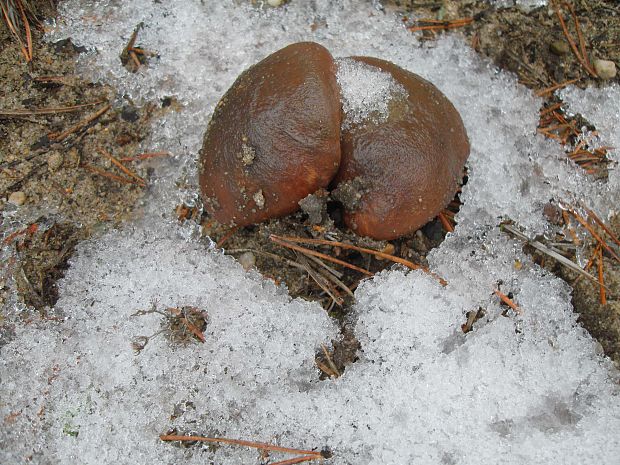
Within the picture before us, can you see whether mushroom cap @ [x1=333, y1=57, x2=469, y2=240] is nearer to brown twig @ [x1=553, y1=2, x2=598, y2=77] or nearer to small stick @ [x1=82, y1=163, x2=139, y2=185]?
brown twig @ [x1=553, y1=2, x2=598, y2=77]

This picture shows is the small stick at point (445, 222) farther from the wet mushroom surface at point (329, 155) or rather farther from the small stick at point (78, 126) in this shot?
the small stick at point (78, 126)

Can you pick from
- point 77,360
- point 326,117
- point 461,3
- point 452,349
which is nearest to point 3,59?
point 77,360

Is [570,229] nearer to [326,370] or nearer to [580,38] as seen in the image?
[580,38]

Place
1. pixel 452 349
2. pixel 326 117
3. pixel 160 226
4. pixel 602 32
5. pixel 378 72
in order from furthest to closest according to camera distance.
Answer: pixel 602 32 → pixel 160 226 → pixel 452 349 → pixel 378 72 → pixel 326 117

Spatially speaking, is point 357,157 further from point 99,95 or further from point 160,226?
point 99,95

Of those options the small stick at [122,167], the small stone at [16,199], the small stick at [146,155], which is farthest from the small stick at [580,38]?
the small stone at [16,199]

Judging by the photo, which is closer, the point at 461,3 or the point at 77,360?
the point at 77,360
